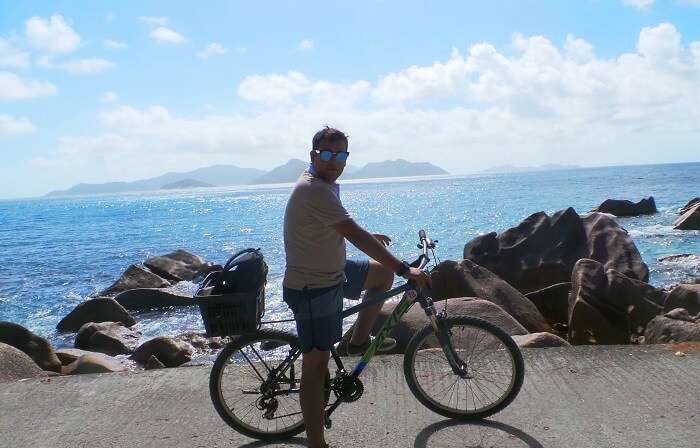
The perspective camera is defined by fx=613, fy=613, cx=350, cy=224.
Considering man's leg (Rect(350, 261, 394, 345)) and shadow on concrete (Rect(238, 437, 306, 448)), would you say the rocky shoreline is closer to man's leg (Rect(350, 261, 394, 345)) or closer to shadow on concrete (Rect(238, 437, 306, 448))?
man's leg (Rect(350, 261, 394, 345))

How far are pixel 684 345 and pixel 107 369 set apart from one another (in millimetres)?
6909

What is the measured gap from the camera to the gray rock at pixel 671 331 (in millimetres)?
6258

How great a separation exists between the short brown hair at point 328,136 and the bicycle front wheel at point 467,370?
1.52 metres

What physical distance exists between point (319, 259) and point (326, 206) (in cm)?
38

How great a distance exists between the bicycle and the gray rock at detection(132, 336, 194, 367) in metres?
6.67

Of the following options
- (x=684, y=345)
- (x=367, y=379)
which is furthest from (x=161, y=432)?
(x=684, y=345)

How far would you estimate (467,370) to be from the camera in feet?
14.8

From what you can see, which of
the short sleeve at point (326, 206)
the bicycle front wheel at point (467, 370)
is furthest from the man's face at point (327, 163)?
the bicycle front wheel at point (467, 370)

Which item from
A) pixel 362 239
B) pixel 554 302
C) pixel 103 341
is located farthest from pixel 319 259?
pixel 103 341

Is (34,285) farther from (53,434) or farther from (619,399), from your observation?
(619,399)

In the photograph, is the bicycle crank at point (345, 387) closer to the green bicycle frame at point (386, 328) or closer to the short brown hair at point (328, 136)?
the green bicycle frame at point (386, 328)

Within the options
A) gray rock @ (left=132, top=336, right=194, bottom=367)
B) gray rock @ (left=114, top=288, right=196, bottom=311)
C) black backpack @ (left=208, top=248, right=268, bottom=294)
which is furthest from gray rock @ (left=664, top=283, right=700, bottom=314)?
gray rock @ (left=114, top=288, right=196, bottom=311)

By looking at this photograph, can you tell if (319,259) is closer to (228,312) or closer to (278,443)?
(228,312)

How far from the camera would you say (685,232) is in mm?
29109
